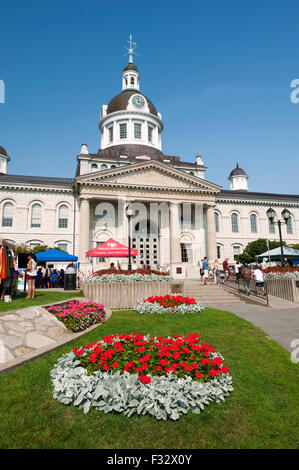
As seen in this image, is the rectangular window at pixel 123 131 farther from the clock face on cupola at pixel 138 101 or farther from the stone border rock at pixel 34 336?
the stone border rock at pixel 34 336

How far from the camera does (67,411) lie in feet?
12.8

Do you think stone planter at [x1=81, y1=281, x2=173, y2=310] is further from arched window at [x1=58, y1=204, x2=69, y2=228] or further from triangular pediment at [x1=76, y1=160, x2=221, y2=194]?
arched window at [x1=58, y1=204, x2=69, y2=228]

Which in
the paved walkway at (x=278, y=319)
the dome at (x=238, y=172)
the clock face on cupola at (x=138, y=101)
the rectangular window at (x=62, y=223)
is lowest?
the paved walkway at (x=278, y=319)

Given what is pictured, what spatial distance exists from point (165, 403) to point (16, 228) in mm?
37189

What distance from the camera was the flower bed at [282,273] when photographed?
15845 mm

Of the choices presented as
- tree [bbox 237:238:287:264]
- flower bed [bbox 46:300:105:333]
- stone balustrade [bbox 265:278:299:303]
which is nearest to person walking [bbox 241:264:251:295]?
stone balustrade [bbox 265:278:299:303]

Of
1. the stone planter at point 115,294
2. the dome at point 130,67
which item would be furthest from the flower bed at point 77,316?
the dome at point 130,67

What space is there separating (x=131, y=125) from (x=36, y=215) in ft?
75.4

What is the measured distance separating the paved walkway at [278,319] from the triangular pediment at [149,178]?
22773mm

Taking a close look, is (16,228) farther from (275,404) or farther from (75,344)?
(275,404)

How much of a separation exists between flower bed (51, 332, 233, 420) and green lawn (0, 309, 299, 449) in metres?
0.13

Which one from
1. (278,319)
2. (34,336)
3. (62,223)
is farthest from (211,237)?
(34,336)

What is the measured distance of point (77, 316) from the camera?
26.5ft
